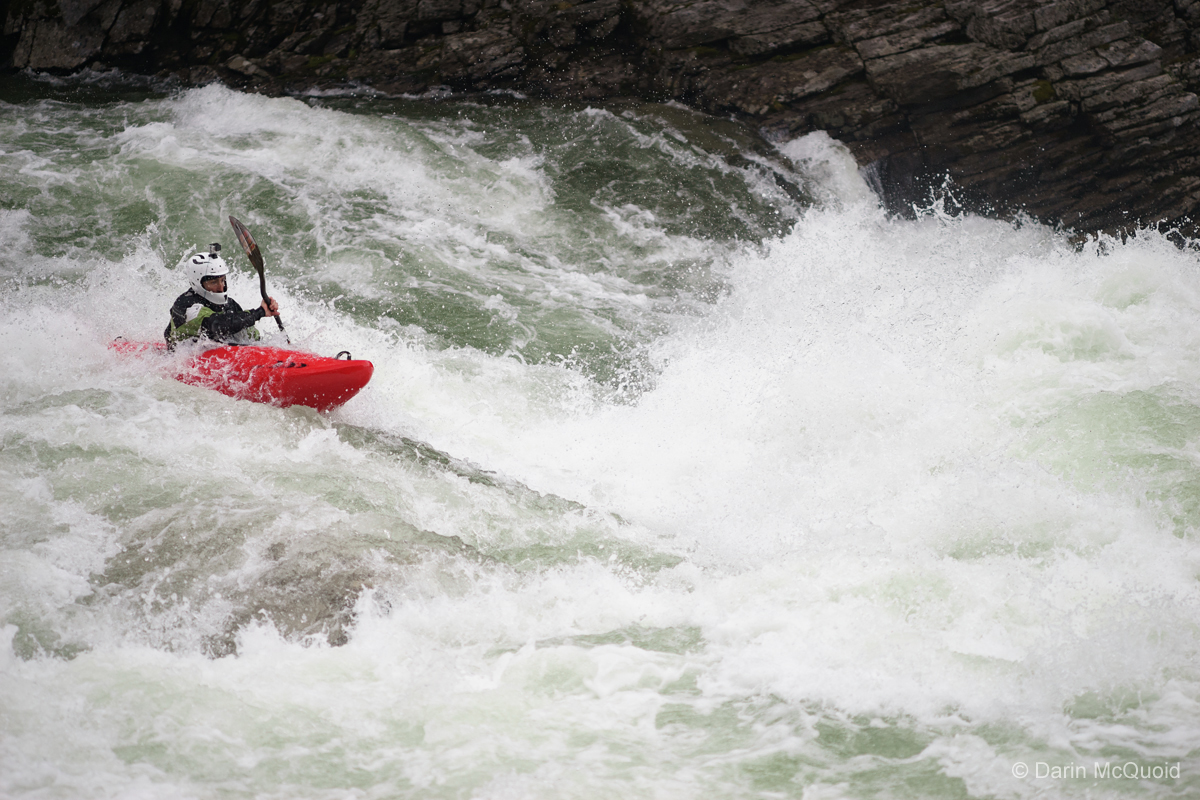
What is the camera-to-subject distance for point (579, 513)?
5.17 meters

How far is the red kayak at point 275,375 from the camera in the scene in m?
5.72

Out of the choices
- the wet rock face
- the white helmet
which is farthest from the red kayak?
the wet rock face

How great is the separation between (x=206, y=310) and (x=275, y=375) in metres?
0.82

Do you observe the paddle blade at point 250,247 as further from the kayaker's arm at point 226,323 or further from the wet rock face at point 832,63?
the wet rock face at point 832,63

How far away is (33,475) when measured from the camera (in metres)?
4.77

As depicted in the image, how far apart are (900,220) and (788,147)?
1662 millimetres

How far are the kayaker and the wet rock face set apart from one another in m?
6.56

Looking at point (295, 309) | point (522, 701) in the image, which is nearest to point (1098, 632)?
point (522, 701)

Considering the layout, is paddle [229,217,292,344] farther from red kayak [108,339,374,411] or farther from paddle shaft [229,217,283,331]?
red kayak [108,339,374,411]

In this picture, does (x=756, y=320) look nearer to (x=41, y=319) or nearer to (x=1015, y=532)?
(x=1015, y=532)

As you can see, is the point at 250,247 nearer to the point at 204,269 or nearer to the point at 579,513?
the point at 204,269

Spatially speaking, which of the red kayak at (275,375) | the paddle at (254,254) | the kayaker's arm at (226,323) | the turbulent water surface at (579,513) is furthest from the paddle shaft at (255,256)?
the turbulent water surface at (579,513)

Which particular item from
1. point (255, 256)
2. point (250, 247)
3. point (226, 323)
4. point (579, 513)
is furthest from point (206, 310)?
point (579, 513)

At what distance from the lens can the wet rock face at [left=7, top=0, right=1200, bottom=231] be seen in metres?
10.1
